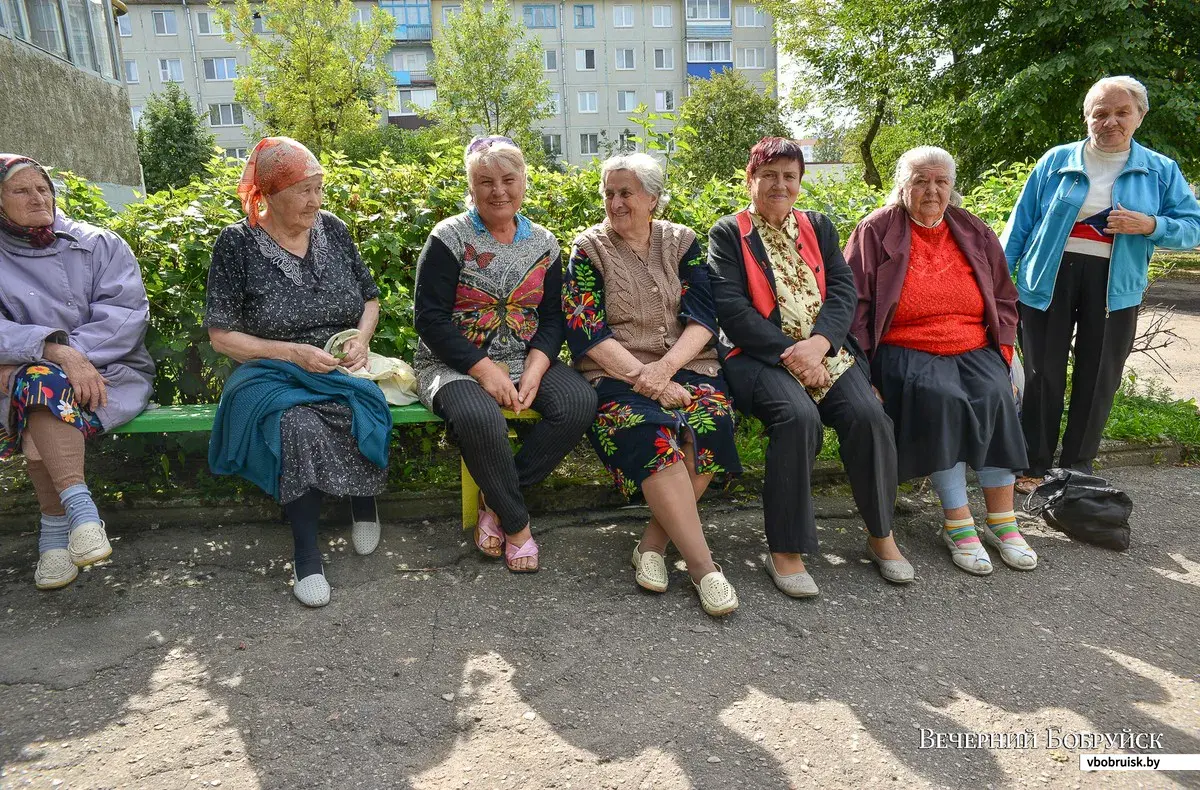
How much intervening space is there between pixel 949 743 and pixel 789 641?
625 mm

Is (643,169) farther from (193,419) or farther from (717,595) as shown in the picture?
(193,419)

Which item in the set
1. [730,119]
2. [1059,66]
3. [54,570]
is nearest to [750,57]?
[730,119]

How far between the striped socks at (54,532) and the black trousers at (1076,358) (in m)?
4.40

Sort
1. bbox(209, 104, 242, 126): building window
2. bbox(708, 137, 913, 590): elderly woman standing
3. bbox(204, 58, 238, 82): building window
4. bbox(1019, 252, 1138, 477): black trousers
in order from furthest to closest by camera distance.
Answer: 1. bbox(209, 104, 242, 126): building window
2. bbox(204, 58, 238, 82): building window
3. bbox(1019, 252, 1138, 477): black trousers
4. bbox(708, 137, 913, 590): elderly woman standing

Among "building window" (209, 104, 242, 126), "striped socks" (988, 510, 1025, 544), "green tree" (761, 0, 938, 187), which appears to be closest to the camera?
"striped socks" (988, 510, 1025, 544)

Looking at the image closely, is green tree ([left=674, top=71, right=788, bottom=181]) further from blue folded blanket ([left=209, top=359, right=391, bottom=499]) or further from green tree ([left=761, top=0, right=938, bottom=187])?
blue folded blanket ([left=209, top=359, right=391, bottom=499])

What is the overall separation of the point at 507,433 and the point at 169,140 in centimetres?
3167

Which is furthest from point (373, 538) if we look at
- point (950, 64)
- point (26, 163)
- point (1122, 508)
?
point (950, 64)

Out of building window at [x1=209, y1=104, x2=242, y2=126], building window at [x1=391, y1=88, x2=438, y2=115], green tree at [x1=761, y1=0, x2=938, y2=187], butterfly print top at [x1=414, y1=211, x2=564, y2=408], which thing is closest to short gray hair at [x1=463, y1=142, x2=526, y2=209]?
butterfly print top at [x1=414, y1=211, x2=564, y2=408]

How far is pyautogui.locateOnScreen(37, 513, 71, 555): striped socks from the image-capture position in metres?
3.17

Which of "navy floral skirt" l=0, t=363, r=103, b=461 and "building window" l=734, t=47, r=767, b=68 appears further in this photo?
"building window" l=734, t=47, r=767, b=68

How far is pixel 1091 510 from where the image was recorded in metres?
3.53

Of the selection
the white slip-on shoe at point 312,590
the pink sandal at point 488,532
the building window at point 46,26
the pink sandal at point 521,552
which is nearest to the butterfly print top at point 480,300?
the pink sandal at point 488,532

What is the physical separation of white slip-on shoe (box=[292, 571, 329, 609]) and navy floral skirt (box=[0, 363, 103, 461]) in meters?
1.05
